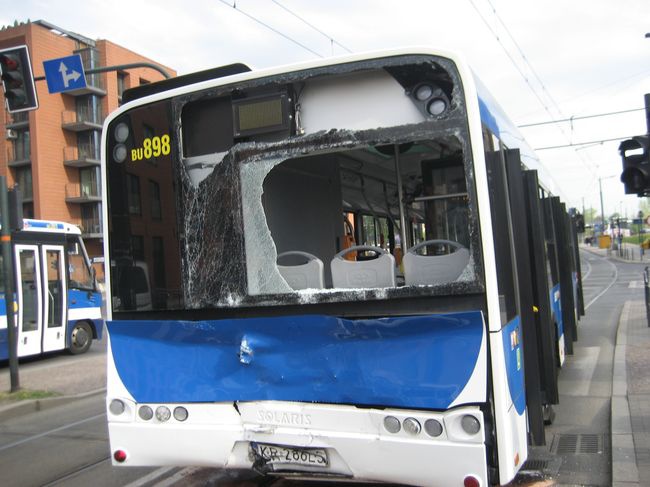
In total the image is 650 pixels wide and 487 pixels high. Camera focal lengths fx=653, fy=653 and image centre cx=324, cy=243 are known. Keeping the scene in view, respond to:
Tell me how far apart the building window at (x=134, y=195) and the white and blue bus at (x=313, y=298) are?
0.01 meters

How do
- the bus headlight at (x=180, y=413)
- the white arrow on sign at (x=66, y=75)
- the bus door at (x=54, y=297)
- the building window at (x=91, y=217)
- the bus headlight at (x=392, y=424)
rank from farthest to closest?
1. the building window at (x=91, y=217)
2. the bus door at (x=54, y=297)
3. the white arrow on sign at (x=66, y=75)
4. the bus headlight at (x=180, y=413)
5. the bus headlight at (x=392, y=424)

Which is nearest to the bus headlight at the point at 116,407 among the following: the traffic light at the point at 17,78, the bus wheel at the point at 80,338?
the traffic light at the point at 17,78

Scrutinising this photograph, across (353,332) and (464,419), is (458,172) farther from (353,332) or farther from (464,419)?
(464,419)

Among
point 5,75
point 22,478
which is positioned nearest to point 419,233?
point 22,478

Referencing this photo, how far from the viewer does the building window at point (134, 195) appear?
4488 mm

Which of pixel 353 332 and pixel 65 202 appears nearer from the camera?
pixel 353 332

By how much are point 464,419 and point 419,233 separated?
7.46 feet

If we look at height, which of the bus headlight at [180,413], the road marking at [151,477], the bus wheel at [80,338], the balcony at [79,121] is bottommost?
the road marking at [151,477]

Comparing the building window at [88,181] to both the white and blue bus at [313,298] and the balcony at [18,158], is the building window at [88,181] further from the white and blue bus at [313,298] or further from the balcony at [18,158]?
the white and blue bus at [313,298]

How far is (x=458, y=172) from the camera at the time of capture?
15.3 ft

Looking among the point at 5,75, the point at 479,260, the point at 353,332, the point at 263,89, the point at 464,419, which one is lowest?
the point at 464,419

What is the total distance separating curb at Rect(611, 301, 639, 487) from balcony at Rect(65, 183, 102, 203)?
44.7 m

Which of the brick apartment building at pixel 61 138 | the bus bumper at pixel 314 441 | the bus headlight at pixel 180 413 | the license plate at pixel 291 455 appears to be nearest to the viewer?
the bus bumper at pixel 314 441

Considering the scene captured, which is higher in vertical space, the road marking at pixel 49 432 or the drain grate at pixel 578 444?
the road marking at pixel 49 432
